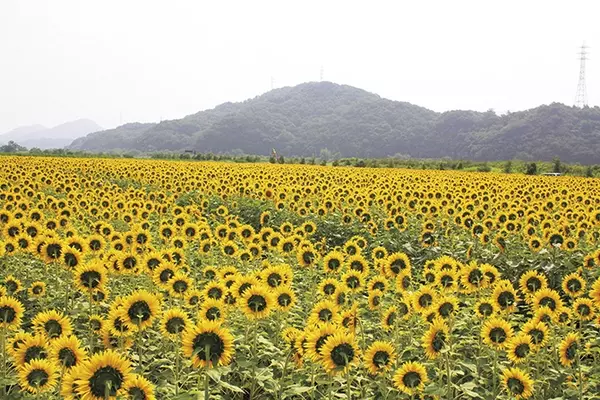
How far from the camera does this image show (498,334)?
4.09 m

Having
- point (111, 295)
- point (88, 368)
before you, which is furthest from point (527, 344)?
point (111, 295)

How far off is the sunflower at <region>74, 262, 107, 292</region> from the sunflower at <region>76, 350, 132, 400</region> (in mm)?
1936

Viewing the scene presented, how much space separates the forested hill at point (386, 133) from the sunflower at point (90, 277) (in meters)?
90.0

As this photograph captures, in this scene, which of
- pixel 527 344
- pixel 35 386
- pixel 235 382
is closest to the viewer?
pixel 35 386

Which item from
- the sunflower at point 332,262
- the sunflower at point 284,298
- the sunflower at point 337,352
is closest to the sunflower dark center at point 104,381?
the sunflower at point 337,352

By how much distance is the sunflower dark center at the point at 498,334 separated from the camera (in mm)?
4098

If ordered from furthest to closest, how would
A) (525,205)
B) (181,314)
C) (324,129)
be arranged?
1. (324,129)
2. (525,205)
3. (181,314)

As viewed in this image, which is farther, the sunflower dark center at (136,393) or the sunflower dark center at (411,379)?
the sunflower dark center at (411,379)

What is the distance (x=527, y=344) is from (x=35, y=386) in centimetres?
334

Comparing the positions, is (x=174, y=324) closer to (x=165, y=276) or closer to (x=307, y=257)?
(x=165, y=276)

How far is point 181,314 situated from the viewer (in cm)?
372

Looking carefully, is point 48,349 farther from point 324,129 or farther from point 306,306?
point 324,129

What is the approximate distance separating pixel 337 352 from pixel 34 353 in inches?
69.4

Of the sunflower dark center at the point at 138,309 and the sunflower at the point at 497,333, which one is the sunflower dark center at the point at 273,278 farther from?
the sunflower at the point at 497,333
